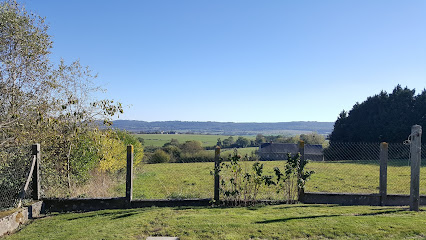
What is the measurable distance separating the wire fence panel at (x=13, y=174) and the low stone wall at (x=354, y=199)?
7.33 meters

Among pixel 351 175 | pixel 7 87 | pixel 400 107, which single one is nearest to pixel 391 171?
pixel 351 175

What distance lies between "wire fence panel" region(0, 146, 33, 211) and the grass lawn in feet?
3.31

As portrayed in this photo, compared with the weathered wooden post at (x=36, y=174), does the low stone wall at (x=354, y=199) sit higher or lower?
lower

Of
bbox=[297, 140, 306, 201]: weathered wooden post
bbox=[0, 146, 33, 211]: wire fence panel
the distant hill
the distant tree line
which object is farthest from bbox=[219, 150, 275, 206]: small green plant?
the distant hill

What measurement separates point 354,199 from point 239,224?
406 cm

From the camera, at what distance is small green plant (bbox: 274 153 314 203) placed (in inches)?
307

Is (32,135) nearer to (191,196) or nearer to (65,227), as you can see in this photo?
(65,227)

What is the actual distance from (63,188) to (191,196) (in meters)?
3.88

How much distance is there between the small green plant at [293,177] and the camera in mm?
7809

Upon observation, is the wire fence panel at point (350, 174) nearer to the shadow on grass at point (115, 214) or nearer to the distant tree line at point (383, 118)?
the shadow on grass at point (115, 214)

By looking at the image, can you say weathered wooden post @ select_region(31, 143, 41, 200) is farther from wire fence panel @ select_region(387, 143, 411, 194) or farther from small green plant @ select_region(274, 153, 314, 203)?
wire fence panel @ select_region(387, 143, 411, 194)

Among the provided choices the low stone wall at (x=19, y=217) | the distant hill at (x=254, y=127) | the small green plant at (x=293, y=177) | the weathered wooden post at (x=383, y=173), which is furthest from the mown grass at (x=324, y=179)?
the distant hill at (x=254, y=127)

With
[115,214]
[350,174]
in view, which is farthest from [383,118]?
[115,214]

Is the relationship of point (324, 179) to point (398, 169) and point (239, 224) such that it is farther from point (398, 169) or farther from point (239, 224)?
point (239, 224)
